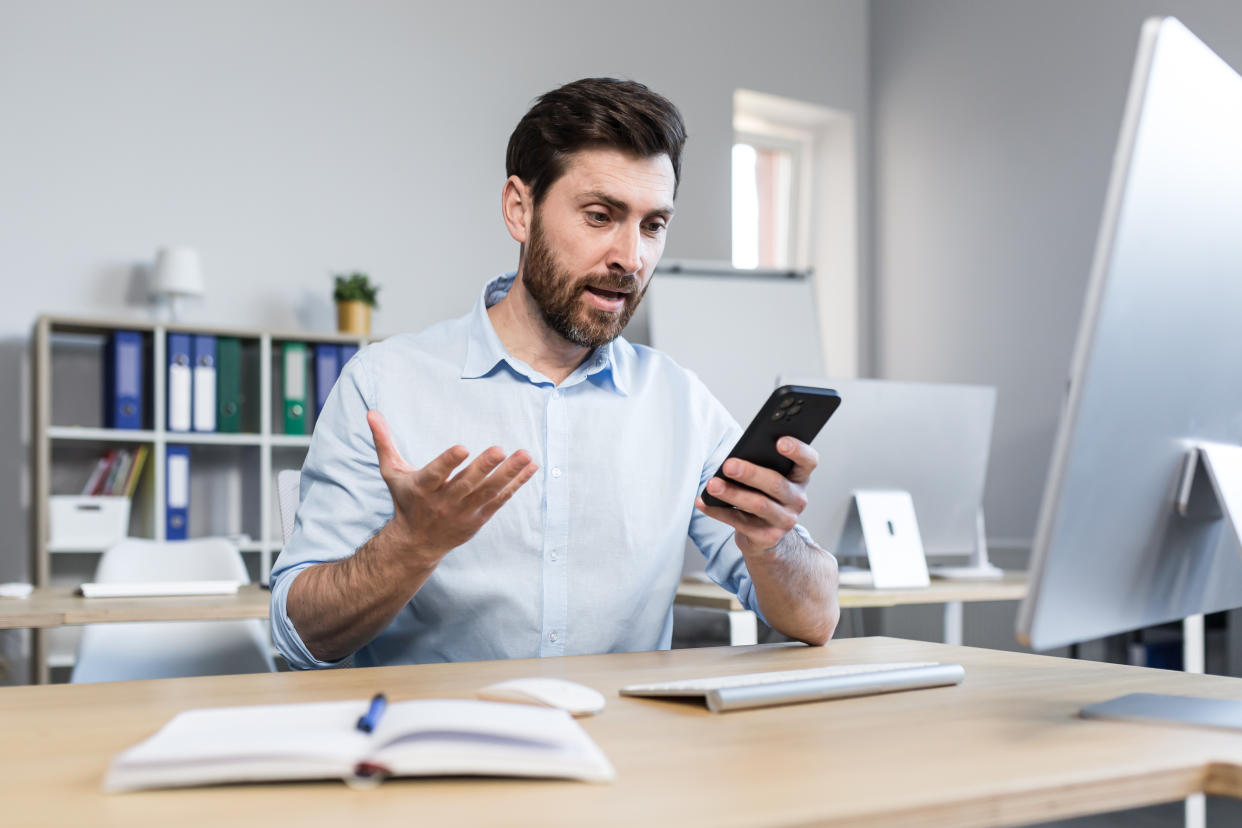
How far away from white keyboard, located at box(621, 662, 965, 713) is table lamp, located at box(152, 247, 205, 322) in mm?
2929

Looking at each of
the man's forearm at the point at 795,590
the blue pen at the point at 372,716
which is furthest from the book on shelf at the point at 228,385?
the blue pen at the point at 372,716

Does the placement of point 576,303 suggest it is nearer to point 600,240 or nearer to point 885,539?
point 600,240

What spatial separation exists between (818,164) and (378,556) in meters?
4.57

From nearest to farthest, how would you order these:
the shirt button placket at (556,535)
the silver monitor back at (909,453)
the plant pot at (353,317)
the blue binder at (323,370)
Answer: the shirt button placket at (556,535), the silver monitor back at (909,453), the blue binder at (323,370), the plant pot at (353,317)

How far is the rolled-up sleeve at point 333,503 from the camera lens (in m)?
1.27

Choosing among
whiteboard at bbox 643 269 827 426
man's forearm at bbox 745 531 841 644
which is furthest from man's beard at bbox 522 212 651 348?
whiteboard at bbox 643 269 827 426

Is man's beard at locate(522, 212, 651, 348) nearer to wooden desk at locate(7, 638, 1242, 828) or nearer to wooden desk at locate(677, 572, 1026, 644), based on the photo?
wooden desk at locate(7, 638, 1242, 828)

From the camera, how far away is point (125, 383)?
3.39 meters

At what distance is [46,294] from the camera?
3.53 meters

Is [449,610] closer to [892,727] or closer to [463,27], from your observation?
[892,727]

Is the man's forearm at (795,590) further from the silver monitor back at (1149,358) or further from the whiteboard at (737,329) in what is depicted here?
the whiteboard at (737,329)

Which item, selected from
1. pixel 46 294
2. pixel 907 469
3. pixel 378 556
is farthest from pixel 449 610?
pixel 46 294

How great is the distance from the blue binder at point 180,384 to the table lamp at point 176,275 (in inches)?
5.4

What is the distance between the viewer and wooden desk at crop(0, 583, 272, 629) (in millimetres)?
2023
